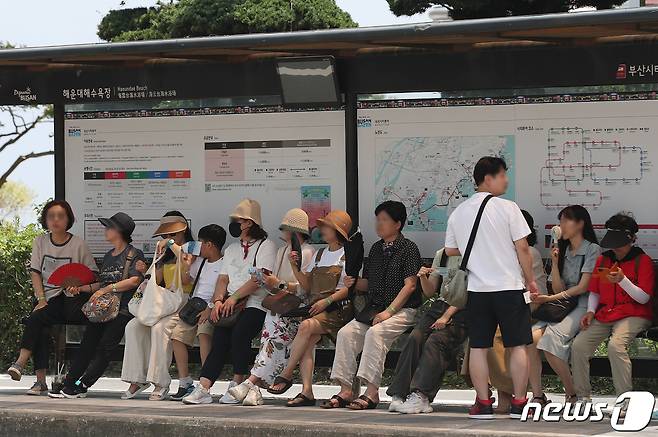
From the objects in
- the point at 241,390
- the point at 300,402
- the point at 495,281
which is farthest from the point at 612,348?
the point at 241,390

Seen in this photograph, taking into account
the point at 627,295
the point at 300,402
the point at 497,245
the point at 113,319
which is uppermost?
the point at 497,245

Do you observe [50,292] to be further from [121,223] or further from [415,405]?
[415,405]

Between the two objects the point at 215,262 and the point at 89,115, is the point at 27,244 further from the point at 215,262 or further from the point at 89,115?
the point at 215,262

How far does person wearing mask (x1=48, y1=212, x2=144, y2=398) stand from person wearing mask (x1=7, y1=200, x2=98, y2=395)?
0.57 ft

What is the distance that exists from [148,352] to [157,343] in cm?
24

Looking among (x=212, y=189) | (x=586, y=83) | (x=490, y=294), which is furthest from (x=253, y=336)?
(x=586, y=83)

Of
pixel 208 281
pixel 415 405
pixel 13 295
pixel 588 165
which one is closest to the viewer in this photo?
pixel 415 405

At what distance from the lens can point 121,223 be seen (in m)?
11.8

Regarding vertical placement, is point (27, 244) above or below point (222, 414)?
above

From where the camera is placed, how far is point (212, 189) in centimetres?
1200

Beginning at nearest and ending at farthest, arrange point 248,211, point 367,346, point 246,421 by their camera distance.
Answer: point 246,421, point 367,346, point 248,211

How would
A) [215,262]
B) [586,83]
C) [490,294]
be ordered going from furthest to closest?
[215,262], [586,83], [490,294]

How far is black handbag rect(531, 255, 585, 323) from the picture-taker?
34.1ft

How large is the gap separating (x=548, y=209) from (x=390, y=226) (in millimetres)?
1172
